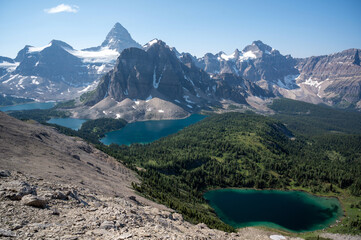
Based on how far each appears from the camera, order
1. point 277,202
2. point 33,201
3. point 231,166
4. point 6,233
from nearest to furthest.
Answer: point 6,233 → point 33,201 → point 277,202 → point 231,166

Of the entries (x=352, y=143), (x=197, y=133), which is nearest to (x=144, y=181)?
(x=197, y=133)

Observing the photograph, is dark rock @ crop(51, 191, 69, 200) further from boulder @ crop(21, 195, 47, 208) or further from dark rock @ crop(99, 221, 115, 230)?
dark rock @ crop(99, 221, 115, 230)

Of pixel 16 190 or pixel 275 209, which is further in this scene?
pixel 275 209

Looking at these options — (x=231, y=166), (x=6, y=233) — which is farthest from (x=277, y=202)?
(x=6, y=233)

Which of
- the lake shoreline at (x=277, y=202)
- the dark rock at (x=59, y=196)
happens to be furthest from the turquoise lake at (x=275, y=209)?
the dark rock at (x=59, y=196)

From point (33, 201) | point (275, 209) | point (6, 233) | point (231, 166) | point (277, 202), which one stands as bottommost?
point (275, 209)

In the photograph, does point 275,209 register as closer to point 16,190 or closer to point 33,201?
point 33,201

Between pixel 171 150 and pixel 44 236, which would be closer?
pixel 44 236

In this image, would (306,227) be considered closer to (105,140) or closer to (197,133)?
(197,133)

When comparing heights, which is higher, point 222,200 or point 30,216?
point 30,216
